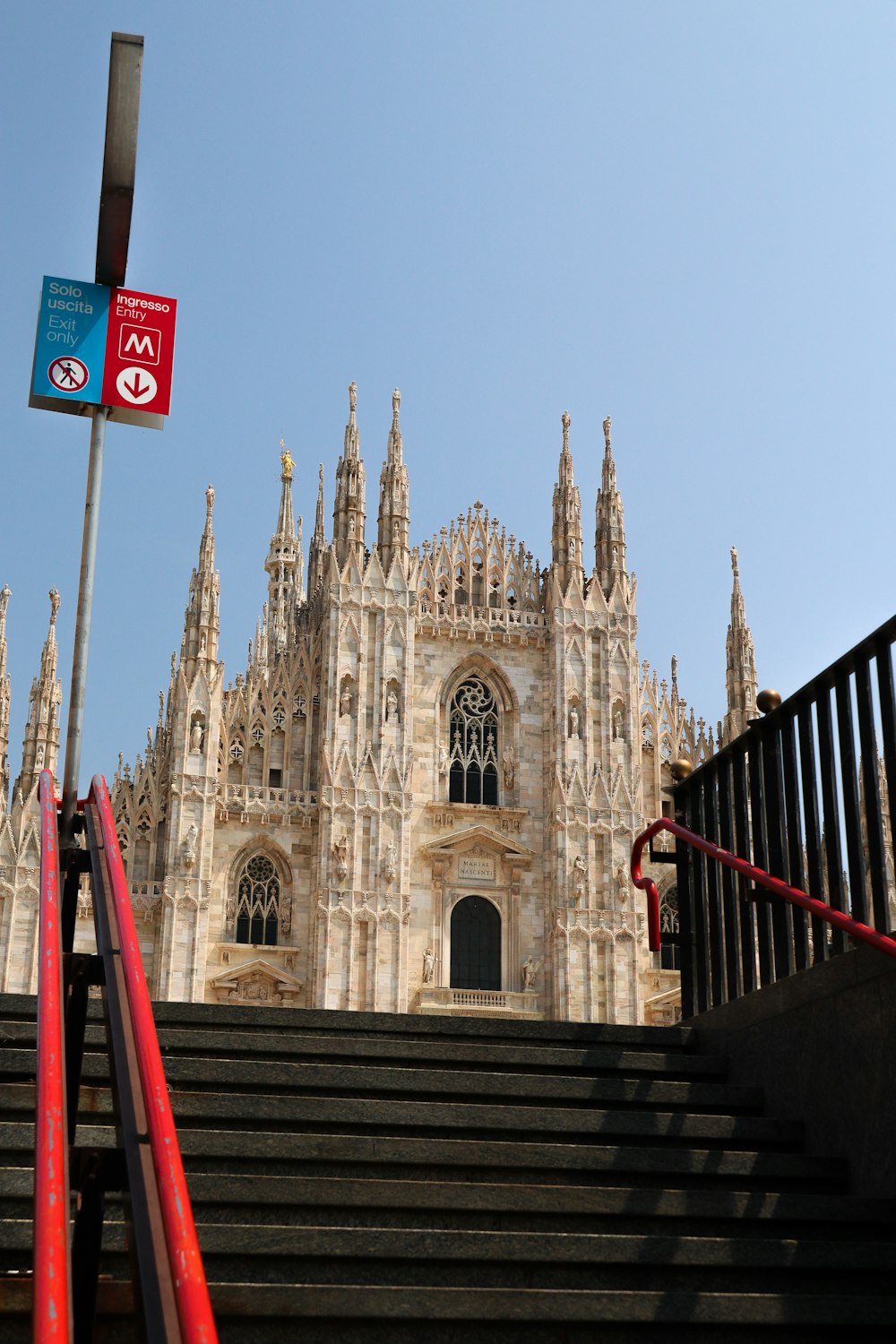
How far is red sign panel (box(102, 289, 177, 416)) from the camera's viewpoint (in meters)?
6.79

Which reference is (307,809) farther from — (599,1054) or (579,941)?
(599,1054)

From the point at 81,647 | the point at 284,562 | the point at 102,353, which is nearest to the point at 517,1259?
the point at 81,647

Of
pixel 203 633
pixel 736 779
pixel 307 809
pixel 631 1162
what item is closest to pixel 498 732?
pixel 307 809

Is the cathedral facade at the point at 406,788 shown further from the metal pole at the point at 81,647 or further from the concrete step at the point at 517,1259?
the concrete step at the point at 517,1259

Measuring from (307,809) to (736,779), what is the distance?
20.0 metres

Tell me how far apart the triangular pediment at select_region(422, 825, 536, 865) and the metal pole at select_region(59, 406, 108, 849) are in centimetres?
2093

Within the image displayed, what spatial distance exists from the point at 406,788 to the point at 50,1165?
942 inches

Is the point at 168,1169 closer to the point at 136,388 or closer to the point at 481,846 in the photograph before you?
the point at 136,388

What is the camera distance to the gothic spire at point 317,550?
31.9 meters

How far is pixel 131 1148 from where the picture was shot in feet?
Answer: 8.87

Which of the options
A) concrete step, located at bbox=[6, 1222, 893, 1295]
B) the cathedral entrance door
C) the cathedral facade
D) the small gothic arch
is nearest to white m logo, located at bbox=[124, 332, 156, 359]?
concrete step, located at bbox=[6, 1222, 893, 1295]

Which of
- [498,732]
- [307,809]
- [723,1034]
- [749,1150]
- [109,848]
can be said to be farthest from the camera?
[498,732]

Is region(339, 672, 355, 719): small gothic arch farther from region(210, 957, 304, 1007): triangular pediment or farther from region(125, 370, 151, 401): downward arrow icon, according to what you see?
region(125, 370, 151, 401): downward arrow icon

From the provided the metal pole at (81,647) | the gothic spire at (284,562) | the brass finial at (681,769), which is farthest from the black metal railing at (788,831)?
the gothic spire at (284,562)
